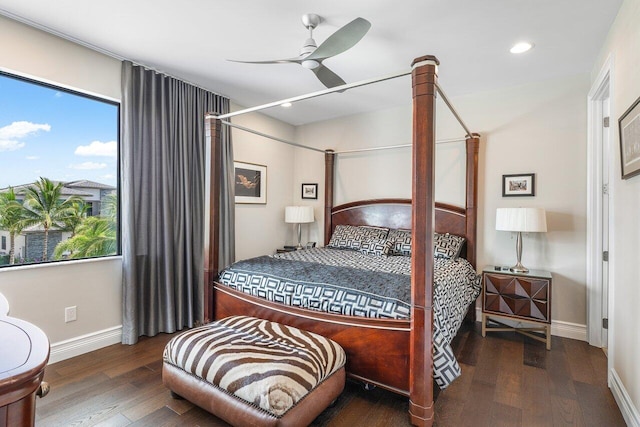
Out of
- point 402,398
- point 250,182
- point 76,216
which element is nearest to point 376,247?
point 402,398

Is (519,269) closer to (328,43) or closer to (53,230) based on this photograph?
(328,43)

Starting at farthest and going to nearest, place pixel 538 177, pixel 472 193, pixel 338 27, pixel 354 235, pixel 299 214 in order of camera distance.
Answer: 1. pixel 299 214
2. pixel 354 235
3. pixel 472 193
4. pixel 538 177
5. pixel 338 27

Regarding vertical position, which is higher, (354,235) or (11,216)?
(11,216)

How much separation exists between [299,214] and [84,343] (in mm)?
2706

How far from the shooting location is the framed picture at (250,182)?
411 centimetres

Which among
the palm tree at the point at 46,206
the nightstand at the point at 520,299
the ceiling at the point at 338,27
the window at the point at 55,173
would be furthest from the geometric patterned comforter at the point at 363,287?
the ceiling at the point at 338,27

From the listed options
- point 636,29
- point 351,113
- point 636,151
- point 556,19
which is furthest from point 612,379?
point 351,113

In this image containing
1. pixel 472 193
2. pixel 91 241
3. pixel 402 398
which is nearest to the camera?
pixel 402 398

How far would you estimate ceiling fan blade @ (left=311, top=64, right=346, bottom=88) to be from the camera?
7.64 ft

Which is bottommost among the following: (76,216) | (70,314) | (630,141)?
(70,314)

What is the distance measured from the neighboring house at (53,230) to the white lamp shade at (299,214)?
7.11 ft

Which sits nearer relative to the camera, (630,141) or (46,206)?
(630,141)

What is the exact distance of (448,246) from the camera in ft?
11.0

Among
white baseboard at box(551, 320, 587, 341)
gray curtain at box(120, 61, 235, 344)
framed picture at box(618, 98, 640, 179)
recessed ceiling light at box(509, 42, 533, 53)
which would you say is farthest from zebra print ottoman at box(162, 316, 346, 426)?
recessed ceiling light at box(509, 42, 533, 53)
